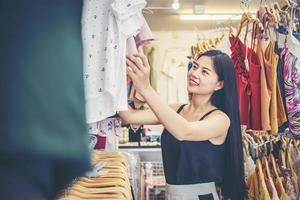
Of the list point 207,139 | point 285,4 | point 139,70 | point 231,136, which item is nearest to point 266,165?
point 231,136

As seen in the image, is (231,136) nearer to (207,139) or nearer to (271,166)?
(207,139)

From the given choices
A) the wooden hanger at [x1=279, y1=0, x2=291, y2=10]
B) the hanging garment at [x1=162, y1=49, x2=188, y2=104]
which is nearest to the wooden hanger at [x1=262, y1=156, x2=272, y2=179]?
the wooden hanger at [x1=279, y1=0, x2=291, y2=10]

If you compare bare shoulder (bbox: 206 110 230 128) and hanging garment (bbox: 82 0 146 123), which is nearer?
hanging garment (bbox: 82 0 146 123)

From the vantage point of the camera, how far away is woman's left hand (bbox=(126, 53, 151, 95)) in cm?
146

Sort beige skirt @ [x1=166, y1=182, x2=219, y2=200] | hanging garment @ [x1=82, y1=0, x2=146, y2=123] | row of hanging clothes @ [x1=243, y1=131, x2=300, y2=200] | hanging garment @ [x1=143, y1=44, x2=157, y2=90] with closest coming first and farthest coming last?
hanging garment @ [x1=82, y1=0, x2=146, y2=123], beige skirt @ [x1=166, y1=182, x2=219, y2=200], row of hanging clothes @ [x1=243, y1=131, x2=300, y2=200], hanging garment @ [x1=143, y1=44, x2=157, y2=90]

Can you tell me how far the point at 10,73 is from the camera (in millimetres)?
426

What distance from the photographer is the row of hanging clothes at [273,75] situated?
6.27 ft

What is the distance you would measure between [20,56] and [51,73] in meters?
0.04

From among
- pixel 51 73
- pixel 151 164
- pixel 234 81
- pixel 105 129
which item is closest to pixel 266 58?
pixel 234 81

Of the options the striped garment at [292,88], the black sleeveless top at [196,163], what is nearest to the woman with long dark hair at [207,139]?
the black sleeveless top at [196,163]

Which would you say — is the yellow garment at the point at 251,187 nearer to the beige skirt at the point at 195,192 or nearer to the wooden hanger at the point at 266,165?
the wooden hanger at the point at 266,165

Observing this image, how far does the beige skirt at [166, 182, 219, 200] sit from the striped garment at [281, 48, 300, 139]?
1.54 ft

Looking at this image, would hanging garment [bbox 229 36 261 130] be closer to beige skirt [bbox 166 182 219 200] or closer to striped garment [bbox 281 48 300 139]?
striped garment [bbox 281 48 300 139]

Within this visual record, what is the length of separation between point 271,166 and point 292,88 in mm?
436
